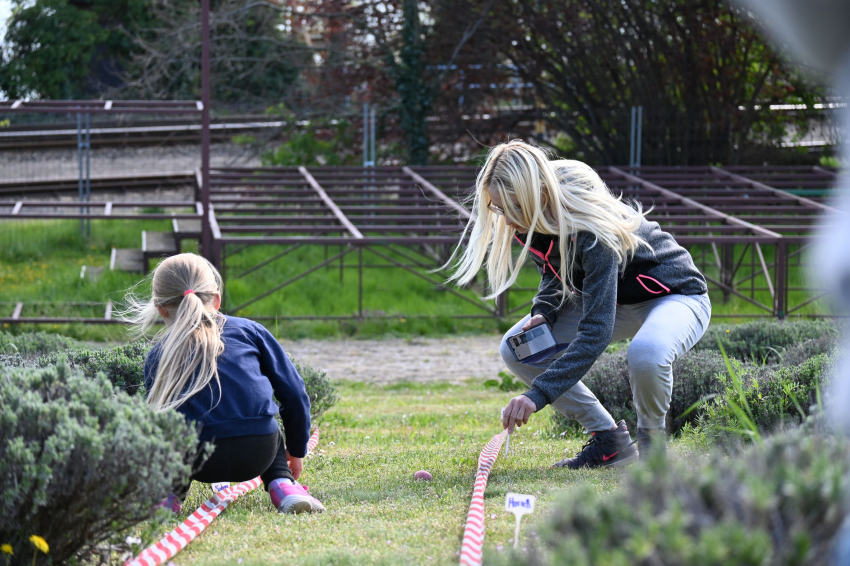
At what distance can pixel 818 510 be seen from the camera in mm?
1427

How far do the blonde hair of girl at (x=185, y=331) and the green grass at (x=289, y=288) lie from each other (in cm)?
666

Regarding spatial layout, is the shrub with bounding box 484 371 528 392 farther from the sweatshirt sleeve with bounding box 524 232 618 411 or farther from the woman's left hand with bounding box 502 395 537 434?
the woman's left hand with bounding box 502 395 537 434

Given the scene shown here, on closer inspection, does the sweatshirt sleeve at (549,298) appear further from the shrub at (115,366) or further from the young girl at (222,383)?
the shrub at (115,366)

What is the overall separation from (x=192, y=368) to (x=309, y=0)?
17.2m

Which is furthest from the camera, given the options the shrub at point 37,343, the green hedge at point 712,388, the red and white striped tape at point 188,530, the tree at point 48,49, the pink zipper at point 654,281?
the tree at point 48,49

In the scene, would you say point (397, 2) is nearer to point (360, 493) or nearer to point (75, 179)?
point (75, 179)

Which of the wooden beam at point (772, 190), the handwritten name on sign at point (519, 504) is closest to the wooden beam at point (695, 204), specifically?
the wooden beam at point (772, 190)

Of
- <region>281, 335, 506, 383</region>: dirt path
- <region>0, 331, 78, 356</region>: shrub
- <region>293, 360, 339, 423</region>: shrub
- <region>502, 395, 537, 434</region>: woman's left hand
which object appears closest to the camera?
<region>502, 395, 537, 434</region>: woman's left hand

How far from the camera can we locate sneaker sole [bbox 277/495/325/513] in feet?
11.1

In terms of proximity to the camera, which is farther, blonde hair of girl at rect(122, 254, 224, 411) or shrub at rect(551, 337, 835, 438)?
shrub at rect(551, 337, 835, 438)

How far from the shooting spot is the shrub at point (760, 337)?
6529mm

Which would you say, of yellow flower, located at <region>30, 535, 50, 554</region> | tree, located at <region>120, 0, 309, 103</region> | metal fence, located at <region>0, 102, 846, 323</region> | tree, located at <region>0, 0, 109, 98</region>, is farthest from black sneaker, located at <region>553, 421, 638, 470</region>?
tree, located at <region>0, 0, 109, 98</region>

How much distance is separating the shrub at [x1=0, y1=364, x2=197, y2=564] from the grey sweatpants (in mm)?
2011

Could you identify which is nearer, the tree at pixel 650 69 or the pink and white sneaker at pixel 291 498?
the pink and white sneaker at pixel 291 498
